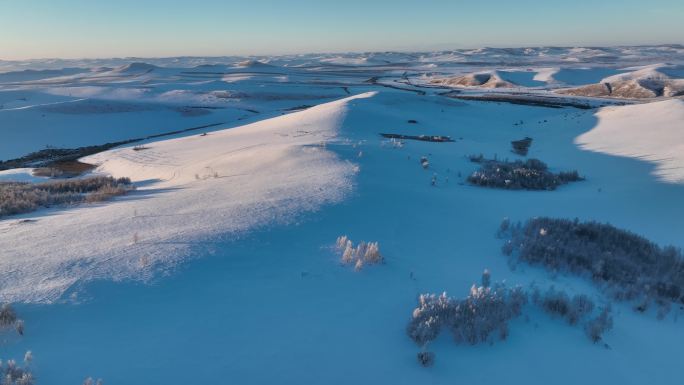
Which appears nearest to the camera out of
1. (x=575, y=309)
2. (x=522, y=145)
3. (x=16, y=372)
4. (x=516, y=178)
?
(x=16, y=372)

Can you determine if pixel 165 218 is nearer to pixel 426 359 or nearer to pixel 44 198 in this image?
pixel 44 198

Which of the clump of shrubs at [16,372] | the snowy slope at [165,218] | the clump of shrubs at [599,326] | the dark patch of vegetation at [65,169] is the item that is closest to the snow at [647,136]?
the clump of shrubs at [599,326]

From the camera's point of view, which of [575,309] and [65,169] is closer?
[575,309]

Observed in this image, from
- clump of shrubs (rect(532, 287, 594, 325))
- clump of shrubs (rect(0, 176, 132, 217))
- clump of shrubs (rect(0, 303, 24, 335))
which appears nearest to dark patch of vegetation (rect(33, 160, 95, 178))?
clump of shrubs (rect(0, 176, 132, 217))

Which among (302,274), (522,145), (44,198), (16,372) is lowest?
(522,145)

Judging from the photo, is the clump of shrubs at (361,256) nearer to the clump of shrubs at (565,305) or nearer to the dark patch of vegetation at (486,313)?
the dark patch of vegetation at (486,313)

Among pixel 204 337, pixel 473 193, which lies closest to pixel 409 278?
pixel 204 337

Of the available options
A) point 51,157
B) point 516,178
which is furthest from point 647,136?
point 51,157
